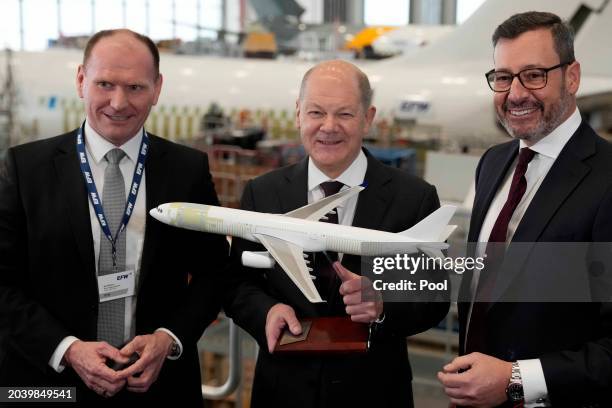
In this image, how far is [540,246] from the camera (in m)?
3.07

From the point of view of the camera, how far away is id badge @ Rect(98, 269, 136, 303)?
3432 millimetres

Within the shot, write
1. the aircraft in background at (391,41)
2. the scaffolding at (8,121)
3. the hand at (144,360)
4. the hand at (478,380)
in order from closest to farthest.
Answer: the hand at (478,380), the hand at (144,360), the scaffolding at (8,121), the aircraft in background at (391,41)

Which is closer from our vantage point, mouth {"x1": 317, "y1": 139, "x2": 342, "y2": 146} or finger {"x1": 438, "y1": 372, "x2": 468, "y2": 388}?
finger {"x1": 438, "y1": 372, "x2": 468, "y2": 388}

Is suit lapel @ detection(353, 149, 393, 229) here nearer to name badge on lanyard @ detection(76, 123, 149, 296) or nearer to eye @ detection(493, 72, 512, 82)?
eye @ detection(493, 72, 512, 82)

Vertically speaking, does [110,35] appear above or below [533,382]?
above

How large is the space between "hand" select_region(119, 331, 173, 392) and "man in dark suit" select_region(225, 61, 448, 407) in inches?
16.2

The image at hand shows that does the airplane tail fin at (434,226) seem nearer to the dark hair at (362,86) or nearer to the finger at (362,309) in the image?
the finger at (362,309)

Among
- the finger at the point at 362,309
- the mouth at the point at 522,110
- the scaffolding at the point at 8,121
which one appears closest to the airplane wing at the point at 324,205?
the finger at the point at 362,309

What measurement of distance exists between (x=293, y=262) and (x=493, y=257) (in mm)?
948

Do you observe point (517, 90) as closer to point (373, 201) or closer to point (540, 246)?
point (540, 246)

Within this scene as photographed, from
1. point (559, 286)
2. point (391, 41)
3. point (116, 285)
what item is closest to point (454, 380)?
point (559, 286)

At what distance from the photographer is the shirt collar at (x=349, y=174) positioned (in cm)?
366

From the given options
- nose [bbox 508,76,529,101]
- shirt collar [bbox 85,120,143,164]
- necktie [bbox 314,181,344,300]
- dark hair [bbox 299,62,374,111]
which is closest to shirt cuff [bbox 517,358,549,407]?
necktie [bbox 314,181,344,300]

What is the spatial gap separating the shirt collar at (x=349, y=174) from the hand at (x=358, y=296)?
2.14 ft
